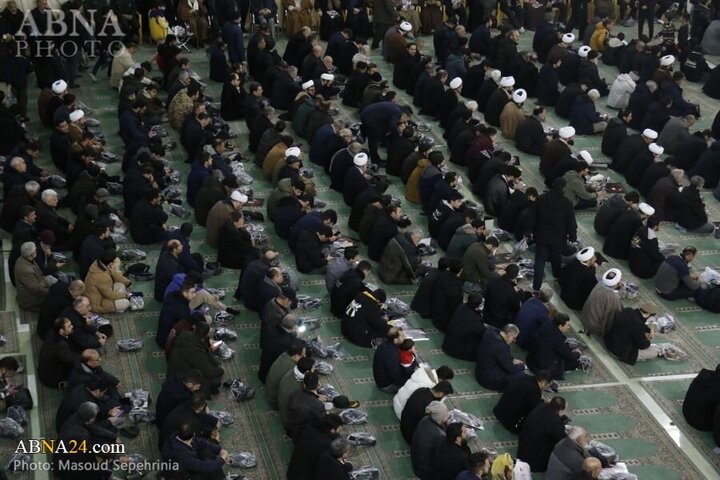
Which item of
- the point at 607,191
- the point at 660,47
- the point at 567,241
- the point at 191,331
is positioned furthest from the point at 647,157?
the point at 191,331

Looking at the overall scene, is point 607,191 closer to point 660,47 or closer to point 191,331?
point 660,47

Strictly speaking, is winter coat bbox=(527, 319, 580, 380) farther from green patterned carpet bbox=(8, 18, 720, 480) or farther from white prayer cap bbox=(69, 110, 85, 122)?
white prayer cap bbox=(69, 110, 85, 122)

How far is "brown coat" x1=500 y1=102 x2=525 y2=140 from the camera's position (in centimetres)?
1983

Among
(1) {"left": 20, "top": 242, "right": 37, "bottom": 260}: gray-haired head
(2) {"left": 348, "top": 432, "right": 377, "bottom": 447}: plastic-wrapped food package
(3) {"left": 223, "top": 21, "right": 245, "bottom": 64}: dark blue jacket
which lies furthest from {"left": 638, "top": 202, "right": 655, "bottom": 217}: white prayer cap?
(3) {"left": 223, "top": 21, "right": 245, "bottom": 64}: dark blue jacket

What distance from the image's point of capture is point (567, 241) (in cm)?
1584

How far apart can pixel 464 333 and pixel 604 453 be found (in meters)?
2.33

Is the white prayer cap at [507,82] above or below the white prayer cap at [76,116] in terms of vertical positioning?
above

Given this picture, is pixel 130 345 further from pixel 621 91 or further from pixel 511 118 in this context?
pixel 621 91

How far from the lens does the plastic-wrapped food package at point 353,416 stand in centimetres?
1277

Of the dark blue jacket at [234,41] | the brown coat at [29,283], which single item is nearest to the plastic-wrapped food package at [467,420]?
the brown coat at [29,283]

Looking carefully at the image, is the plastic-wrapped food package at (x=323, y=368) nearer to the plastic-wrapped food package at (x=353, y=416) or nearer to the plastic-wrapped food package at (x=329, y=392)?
the plastic-wrapped food package at (x=329, y=392)

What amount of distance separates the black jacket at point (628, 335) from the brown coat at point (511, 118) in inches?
258

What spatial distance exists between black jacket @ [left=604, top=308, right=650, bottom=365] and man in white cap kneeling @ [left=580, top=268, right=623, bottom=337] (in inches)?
5.9

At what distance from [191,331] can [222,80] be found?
10.5 meters
